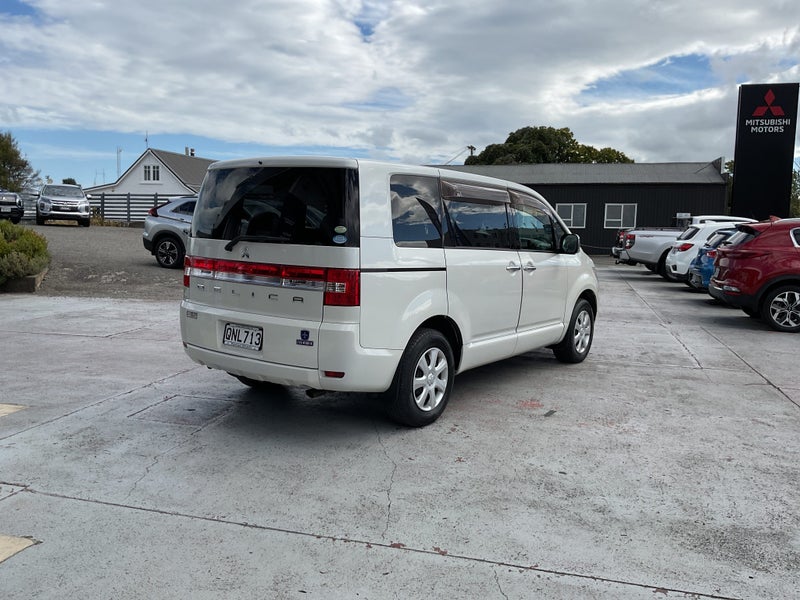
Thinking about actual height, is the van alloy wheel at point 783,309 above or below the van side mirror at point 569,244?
below

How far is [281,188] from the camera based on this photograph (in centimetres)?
480

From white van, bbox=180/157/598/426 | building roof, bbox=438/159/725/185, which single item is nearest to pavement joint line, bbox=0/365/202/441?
white van, bbox=180/157/598/426

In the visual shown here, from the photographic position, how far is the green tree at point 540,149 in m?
60.6

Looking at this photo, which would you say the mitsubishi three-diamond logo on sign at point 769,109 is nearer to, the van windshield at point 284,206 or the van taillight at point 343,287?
the van windshield at point 284,206

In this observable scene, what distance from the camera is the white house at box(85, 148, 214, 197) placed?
55.3 metres

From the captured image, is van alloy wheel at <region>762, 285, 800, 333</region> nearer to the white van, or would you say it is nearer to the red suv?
the red suv

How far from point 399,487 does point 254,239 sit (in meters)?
2.01

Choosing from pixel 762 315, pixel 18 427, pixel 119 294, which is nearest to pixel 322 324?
pixel 18 427

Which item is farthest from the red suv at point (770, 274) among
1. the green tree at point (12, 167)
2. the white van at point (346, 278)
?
the green tree at point (12, 167)

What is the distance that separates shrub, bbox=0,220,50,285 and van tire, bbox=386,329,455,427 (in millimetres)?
10485

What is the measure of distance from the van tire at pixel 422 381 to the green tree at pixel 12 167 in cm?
6885

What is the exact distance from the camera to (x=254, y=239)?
4871mm

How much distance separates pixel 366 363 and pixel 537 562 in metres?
1.81

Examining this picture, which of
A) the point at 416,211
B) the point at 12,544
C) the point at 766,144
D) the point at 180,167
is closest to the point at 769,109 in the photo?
the point at 766,144
